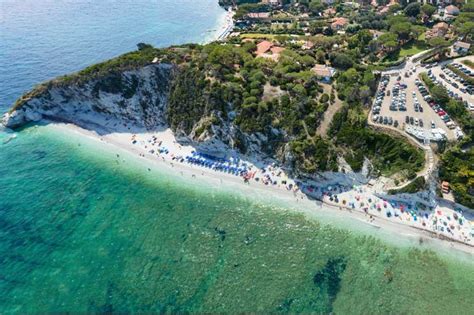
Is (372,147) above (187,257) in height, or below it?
above

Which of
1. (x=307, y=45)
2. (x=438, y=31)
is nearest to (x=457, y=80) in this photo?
(x=438, y=31)

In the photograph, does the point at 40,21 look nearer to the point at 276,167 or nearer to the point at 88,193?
the point at 88,193

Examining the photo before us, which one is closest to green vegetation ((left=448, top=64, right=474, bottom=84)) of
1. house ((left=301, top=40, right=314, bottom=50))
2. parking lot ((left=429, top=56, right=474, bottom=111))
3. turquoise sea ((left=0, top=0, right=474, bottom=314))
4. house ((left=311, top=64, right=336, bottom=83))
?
parking lot ((left=429, top=56, right=474, bottom=111))

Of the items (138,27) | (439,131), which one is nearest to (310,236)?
(439,131)

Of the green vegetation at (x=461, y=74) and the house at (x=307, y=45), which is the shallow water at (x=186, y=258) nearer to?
the green vegetation at (x=461, y=74)

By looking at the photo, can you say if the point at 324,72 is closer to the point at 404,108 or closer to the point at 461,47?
the point at 404,108

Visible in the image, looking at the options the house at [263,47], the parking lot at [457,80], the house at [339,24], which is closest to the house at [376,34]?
the house at [339,24]
